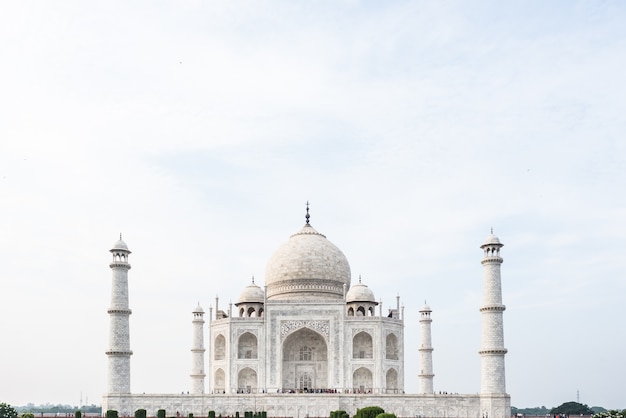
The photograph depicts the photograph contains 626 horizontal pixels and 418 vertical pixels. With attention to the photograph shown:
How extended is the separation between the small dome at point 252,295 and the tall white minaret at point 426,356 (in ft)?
31.0

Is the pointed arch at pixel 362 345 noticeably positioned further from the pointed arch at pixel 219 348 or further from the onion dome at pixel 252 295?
the pointed arch at pixel 219 348

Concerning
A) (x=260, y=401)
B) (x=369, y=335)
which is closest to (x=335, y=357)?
(x=369, y=335)

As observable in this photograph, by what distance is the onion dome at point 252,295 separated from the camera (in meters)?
38.4

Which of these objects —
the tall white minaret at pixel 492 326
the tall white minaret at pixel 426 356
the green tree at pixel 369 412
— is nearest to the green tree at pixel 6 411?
the green tree at pixel 369 412

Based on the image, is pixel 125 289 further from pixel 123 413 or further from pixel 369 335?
pixel 369 335

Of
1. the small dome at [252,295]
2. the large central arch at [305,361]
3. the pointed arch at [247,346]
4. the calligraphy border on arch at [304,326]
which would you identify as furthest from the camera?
the small dome at [252,295]

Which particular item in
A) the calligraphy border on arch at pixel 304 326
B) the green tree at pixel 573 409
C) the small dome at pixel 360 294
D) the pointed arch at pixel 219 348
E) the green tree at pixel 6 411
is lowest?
the green tree at pixel 573 409

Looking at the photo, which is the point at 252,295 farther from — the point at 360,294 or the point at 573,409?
the point at 573,409

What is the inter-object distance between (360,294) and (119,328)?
1139 cm

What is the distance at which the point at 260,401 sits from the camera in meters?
31.9

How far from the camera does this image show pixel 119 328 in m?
33.2

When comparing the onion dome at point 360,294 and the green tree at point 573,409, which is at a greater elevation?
the onion dome at point 360,294

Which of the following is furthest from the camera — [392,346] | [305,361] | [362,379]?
[392,346]

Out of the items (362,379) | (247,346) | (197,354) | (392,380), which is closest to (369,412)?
(362,379)
